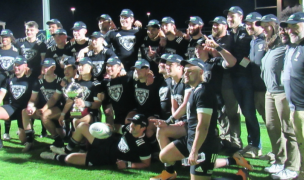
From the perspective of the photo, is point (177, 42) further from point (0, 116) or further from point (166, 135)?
point (0, 116)

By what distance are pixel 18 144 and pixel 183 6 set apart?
27.4m

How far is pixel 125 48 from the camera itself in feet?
20.1

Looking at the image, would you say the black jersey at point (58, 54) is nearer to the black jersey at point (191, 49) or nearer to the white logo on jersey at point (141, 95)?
the white logo on jersey at point (141, 95)

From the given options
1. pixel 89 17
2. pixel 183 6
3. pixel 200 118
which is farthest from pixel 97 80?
pixel 89 17

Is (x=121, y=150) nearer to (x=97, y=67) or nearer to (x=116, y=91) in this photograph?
(x=116, y=91)

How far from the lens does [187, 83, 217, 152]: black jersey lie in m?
3.31

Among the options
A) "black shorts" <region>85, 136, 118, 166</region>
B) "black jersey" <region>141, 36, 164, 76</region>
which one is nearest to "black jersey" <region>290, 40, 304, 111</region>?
"black jersey" <region>141, 36, 164, 76</region>

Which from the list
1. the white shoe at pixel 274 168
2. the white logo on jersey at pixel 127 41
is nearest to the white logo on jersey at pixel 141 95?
the white logo on jersey at pixel 127 41

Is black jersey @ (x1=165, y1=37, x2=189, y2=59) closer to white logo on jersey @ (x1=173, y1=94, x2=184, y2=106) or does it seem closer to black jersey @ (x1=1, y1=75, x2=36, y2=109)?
white logo on jersey @ (x1=173, y1=94, x2=184, y2=106)

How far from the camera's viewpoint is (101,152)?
4.93m

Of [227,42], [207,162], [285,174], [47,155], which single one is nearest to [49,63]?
[47,155]

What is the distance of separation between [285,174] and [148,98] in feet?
7.44

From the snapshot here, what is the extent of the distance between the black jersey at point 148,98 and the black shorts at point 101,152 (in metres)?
0.72

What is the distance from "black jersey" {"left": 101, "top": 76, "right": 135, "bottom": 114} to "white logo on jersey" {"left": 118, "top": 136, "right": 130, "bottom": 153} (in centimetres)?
74
